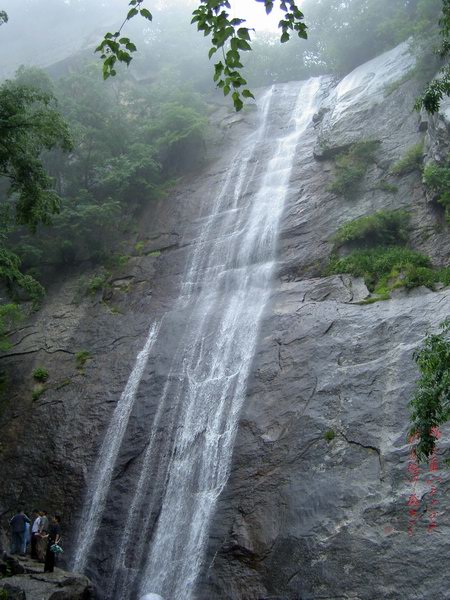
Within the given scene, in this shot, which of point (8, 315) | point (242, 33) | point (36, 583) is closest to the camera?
point (242, 33)

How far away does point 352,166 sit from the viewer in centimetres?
1952

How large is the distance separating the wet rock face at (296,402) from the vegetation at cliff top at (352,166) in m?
0.32

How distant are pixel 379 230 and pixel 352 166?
4.01 metres

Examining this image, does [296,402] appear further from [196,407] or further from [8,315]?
[8,315]

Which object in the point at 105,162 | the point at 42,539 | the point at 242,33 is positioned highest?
the point at 105,162

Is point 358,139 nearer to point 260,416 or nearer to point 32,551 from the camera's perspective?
point 260,416

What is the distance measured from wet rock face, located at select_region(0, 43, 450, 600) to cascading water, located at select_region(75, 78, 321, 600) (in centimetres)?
33

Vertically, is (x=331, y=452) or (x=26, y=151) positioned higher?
(x=26, y=151)

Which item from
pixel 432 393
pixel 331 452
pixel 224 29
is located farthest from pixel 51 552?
pixel 224 29

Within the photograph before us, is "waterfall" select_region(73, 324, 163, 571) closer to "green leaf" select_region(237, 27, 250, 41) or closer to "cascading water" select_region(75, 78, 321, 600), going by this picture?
"cascading water" select_region(75, 78, 321, 600)

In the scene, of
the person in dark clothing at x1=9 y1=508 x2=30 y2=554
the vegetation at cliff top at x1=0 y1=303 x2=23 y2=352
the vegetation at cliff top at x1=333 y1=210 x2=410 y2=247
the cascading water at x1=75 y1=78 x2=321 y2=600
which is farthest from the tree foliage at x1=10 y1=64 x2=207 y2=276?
the person in dark clothing at x1=9 y1=508 x2=30 y2=554

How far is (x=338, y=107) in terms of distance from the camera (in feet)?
77.7
